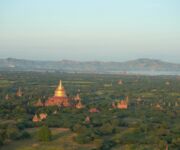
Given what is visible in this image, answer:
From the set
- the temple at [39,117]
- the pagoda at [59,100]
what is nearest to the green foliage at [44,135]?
the temple at [39,117]

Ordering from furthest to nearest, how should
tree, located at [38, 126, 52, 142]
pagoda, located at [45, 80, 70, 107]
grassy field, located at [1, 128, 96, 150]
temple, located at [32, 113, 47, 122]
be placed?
1. pagoda, located at [45, 80, 70, 107]
2. temple, located at [32, 113, 47, 122]
3. tree, located at [38, 126, 52, 142]
4. grassy field, located at [1, 128, 96, 150]

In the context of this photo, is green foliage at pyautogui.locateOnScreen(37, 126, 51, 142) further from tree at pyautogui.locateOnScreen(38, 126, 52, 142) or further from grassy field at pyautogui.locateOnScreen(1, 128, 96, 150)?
grassy field at pyautogui.locateOnScreen(1, 128, 96, 150)

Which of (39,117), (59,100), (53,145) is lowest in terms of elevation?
(53,145)

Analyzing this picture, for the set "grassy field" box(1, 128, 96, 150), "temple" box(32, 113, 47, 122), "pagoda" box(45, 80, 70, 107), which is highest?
"pagoda" box(45, 80, 70, 107)

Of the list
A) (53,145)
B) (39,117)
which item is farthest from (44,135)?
(39,117)

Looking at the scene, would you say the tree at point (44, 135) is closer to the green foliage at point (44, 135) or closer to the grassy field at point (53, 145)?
the green foliage at point (44, 135)

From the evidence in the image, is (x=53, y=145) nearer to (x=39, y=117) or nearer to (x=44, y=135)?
(x=44, y=135)

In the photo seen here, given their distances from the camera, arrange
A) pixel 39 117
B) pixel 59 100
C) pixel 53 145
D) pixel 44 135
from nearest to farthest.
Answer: pixel 53 145
pixel 44 135
pixel 39 117
pixel 59 100

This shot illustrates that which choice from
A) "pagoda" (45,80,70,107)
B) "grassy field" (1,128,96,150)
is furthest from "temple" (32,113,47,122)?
"pagoda" (45,80,70,107)

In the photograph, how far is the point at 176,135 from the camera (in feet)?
156

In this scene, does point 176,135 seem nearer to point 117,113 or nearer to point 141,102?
point 117,113

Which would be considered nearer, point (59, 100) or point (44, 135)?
point (44, 135)

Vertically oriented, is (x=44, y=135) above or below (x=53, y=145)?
above

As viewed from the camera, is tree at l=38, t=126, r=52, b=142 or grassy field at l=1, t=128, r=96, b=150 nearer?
grassy field at l=1, t=128, r=96, b=150
